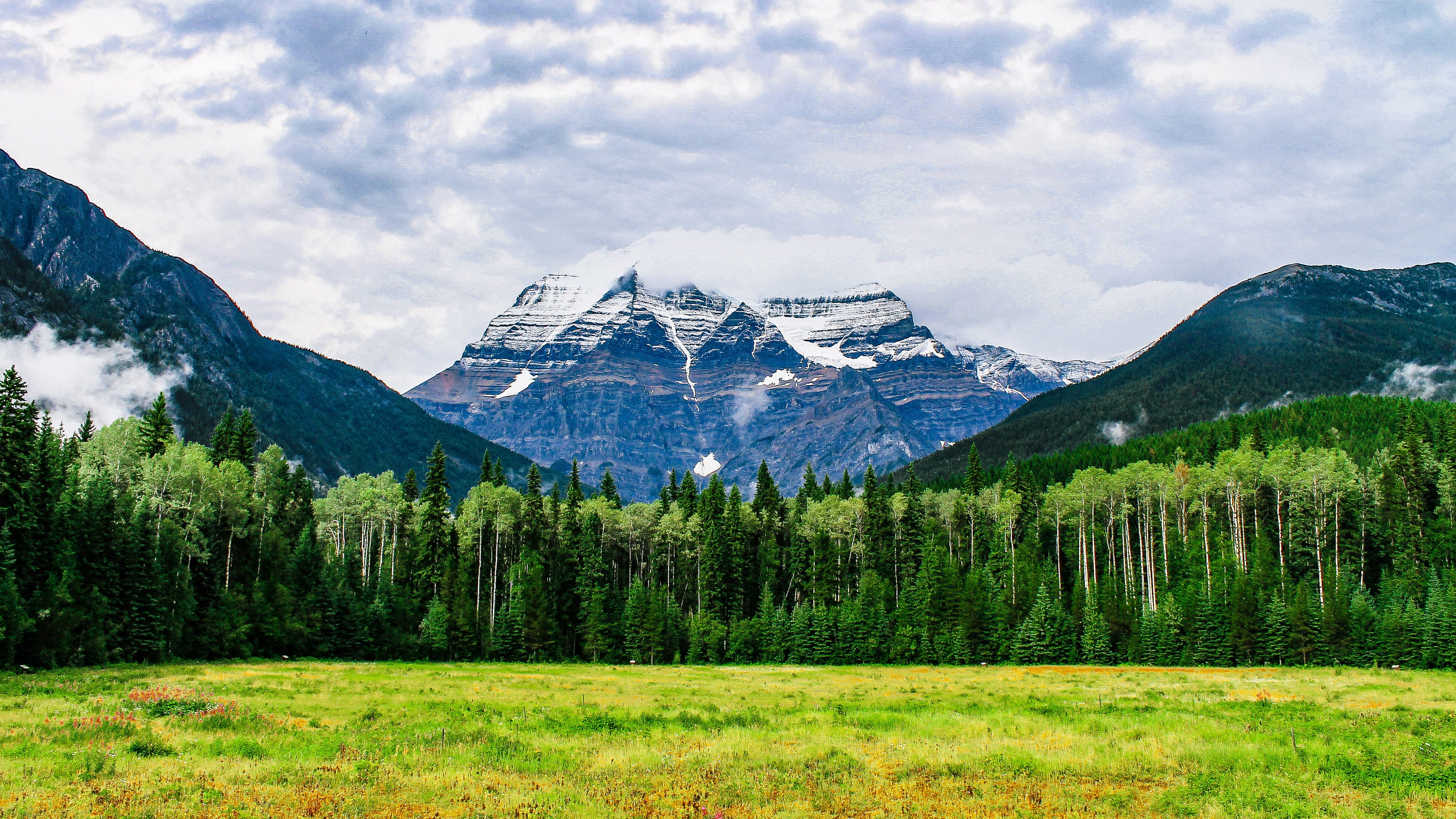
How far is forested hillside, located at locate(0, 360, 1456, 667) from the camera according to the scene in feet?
222

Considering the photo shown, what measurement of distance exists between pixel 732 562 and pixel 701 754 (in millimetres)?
83574

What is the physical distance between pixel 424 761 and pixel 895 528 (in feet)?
320

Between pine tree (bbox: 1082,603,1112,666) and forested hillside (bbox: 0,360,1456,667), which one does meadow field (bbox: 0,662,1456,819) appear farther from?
pine tree (bbox: 1082,603,1112,666)

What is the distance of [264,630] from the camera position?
79.1 meters

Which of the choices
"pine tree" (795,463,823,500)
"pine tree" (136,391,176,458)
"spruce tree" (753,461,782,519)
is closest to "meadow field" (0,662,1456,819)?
"pine tree" (136,391,176,458)

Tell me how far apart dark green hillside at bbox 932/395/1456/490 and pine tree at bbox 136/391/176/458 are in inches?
3892

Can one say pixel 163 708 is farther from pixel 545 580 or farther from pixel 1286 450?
pixel 1286 450

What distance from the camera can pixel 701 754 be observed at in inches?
1082

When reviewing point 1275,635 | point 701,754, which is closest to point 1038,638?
point 1275,635

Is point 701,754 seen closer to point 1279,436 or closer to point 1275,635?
point 1275,635

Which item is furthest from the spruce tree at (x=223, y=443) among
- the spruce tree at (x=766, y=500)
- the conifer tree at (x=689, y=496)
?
the spruce tree at (x=766, y=500)

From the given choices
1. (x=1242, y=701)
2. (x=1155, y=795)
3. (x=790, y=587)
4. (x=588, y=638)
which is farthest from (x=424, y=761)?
(x=790, y=587)

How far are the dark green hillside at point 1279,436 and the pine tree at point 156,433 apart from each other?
324 feet

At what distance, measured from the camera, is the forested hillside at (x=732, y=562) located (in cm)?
6775
